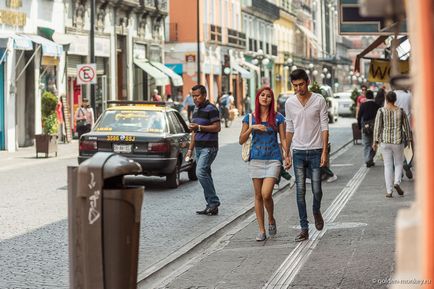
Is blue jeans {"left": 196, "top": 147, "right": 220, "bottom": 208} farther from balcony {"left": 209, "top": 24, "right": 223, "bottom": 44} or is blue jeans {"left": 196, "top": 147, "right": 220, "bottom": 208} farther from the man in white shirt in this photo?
balcony {"left": 209, "top": 24, "right": 223, "bottom": 44}

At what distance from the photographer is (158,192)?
17.3 m

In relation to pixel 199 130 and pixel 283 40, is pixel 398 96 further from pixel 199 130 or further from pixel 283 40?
pixel 283 40

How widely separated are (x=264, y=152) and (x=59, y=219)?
11.4 feet

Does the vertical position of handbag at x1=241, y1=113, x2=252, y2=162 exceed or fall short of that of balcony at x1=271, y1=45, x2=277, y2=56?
it falls short

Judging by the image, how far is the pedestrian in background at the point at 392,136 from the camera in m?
15.2

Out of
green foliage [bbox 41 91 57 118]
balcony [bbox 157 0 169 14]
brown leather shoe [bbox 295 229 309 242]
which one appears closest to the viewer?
brown leather shoe [bbox 295 229 309 242]

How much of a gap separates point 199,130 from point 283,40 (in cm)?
7935

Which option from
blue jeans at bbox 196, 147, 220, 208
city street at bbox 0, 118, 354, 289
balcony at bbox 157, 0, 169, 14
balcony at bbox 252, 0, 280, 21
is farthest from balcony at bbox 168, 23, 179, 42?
blue jeans at bbox 196, 147, 220, 208

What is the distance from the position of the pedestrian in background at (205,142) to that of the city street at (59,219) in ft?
0.92

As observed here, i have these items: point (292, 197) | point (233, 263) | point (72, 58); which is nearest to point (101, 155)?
point (233, 263)

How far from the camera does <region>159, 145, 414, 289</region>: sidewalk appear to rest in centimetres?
848

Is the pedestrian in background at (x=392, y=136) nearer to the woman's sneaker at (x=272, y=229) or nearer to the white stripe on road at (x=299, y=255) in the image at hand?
the white stripe on road at (x=299, y=255)

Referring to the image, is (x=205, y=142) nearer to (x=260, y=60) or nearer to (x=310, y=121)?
(x=310, y=121)

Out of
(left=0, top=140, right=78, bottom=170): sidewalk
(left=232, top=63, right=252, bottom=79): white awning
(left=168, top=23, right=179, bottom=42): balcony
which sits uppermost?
(left=168, top=23, right=179, bottom=42): balcony
